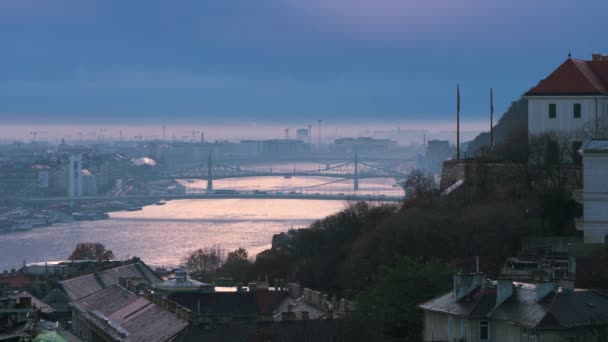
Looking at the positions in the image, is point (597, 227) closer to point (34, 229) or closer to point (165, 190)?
point (34, 229)

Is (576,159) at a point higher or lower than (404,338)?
higher

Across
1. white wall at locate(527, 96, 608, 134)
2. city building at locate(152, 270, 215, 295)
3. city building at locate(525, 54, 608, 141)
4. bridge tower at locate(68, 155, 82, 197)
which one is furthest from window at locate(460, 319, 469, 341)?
bridge tower at locate(68, 155, 82, 197)

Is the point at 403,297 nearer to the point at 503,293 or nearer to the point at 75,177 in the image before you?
the point at 503,293

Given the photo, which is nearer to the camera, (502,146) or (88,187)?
(502,146)

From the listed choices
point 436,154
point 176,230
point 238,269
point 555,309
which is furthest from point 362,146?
point 555,309

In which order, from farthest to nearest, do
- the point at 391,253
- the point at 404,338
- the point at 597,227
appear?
the point at 391,253 → the point at 597,227 → the point at 404,338

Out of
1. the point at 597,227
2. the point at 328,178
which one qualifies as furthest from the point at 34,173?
the point at 597,227

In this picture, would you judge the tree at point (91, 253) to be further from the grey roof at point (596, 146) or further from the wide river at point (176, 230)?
the grey roof at point (596, 146)

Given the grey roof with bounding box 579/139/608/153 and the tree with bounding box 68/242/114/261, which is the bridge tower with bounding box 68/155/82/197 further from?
the grey roof with bounding box 579/139/608/153
